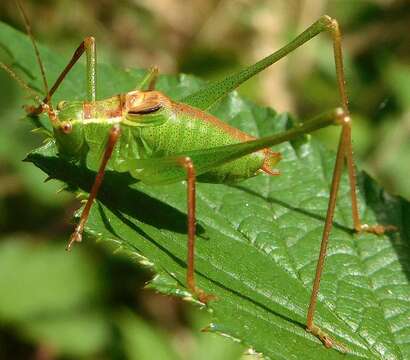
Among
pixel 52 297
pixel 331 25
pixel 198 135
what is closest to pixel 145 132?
pixel 198 135

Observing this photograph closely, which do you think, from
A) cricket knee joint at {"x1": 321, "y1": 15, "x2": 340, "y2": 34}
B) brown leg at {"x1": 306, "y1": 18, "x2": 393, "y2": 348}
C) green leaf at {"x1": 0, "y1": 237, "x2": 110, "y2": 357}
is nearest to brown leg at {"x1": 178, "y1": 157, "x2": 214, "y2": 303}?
brown leg at {"x1": 306, "y1": 18, "x2": 393, "y2": 348}

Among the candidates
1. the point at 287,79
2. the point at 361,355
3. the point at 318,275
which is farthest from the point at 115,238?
the point at 287,79

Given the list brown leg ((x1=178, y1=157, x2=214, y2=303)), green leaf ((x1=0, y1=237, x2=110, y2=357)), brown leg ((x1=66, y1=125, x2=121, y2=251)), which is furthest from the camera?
green leaf ((x1=0, y1=237, x2=110, y2=357))

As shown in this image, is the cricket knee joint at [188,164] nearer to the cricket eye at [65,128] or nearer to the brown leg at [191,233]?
the brown leg at [191,233]

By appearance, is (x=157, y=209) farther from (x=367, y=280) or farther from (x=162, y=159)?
(x=367, y=280)

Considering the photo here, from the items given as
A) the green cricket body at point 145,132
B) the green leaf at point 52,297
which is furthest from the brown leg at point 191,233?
the green leaf at point 52,297

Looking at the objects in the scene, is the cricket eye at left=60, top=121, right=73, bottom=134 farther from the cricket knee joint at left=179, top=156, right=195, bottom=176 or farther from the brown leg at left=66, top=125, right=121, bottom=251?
the cricket knee joint at left=179, top=156, right=195, bottom=176

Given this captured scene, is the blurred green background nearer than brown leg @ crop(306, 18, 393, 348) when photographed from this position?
No
